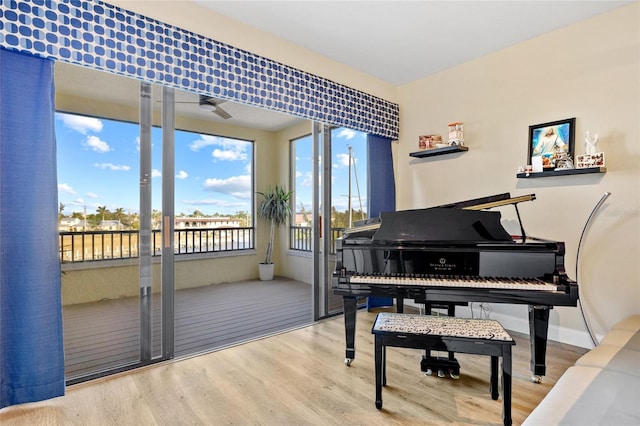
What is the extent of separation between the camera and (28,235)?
6.47 feet

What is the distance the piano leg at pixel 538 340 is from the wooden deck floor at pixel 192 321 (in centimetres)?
209

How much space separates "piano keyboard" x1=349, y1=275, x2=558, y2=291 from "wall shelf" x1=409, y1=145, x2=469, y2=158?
5.77 ft

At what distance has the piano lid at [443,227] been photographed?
2367 millimetres

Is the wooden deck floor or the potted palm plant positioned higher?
the potted palm plant

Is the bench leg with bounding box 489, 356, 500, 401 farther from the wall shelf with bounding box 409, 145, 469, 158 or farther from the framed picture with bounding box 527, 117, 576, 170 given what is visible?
the wall shelf with bounding box 409, 145, 469, 158

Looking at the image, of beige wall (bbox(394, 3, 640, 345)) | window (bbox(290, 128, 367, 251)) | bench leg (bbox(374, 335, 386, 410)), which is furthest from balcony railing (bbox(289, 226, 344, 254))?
bench leg (bbox(374, 335, 386, 410))

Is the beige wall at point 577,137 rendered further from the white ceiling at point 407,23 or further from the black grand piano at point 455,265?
the black grand piano at point 455,265

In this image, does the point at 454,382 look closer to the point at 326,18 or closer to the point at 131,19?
the point at 326,18

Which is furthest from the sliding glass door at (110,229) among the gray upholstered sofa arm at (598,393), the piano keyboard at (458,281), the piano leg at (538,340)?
the piano leg at (538,340)

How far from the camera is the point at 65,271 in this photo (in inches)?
88.4

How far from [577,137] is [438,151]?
124 cm

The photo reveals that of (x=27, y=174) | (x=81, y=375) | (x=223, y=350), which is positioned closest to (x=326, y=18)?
(x=27, y=174)

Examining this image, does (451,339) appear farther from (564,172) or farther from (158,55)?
(158,55)

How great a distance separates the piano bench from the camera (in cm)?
173
